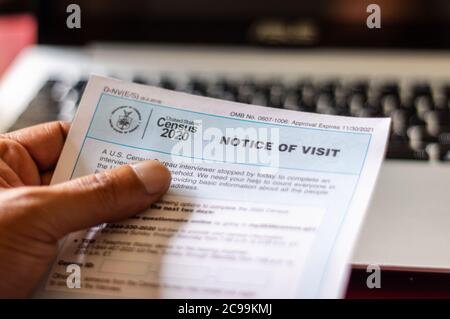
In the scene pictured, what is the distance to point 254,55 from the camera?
832mm

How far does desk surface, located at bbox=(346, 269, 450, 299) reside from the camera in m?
0.46

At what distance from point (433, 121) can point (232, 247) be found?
36 cm

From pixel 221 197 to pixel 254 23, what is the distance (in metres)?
0.43

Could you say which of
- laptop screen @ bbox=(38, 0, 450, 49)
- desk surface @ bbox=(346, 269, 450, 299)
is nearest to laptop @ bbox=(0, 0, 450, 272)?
Result: laptop screen @ bbox=(38, 0, 450, 49)

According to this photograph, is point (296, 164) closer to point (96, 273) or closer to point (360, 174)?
point (360, 174)

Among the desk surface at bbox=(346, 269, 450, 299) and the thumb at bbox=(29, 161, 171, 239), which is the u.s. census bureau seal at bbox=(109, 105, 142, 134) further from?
the desk surface at bbox=(346, 269, 450, 299)

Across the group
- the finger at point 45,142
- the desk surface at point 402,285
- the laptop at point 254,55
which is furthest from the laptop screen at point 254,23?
the desk surface at point 402,285

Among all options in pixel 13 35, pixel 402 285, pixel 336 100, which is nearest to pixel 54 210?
pixel 402 285

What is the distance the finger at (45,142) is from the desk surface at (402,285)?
0.88ft

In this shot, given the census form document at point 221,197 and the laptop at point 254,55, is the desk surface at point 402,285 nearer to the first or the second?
the census form document at point 221,197

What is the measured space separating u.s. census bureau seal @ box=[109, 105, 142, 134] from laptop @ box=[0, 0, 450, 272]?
194 mm

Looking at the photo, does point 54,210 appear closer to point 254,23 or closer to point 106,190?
point 106,190

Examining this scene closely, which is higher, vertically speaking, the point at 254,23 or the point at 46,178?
the point at 254,23
